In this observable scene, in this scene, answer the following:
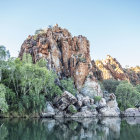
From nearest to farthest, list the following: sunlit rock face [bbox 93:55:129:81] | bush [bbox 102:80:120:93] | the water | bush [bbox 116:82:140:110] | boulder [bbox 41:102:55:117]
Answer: the water
boulder [bbox 41:102:55:117]
bush [bbox 116:82:140:110]
bush [bbox 102:80:120:93]
sunlit rock face [bbox 93:55:129:81]

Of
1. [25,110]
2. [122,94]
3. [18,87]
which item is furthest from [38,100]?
[122,94]

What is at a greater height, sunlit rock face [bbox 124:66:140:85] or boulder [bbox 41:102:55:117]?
sunlit rock face [bbox 124:66:140:85]

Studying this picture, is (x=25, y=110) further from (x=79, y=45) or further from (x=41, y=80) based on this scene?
(x=79, y=45)

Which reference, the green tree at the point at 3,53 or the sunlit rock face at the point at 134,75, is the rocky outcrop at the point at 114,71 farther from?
the green tree at the point at 3,53

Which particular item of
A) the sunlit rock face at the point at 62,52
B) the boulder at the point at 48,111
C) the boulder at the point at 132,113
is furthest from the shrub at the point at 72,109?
the boulder at the point at 132,113

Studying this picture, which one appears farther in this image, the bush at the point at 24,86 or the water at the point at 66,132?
the bush at the point at 24,86

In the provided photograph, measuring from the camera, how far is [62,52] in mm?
70125

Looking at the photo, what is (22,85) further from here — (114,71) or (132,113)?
(114,71)

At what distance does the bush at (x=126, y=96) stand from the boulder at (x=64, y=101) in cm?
2161

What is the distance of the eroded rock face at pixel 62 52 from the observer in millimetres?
65188

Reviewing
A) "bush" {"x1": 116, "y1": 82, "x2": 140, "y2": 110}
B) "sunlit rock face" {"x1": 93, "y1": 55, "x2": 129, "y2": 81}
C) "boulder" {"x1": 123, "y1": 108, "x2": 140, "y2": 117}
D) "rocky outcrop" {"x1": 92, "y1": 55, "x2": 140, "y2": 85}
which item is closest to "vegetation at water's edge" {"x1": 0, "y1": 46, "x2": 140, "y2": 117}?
"boulder" {"x1": 123, "y1": 108, "x2": 140, "y2": 117}

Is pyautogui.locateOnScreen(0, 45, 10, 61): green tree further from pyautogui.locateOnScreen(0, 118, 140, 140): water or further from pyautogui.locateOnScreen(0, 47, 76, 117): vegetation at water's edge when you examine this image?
pyautogui.locateOnScreen(0, 118, 140, 140): water

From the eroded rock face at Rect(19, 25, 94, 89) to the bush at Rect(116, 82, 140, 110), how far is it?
13.6m

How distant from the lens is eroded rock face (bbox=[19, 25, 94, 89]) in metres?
65.2
